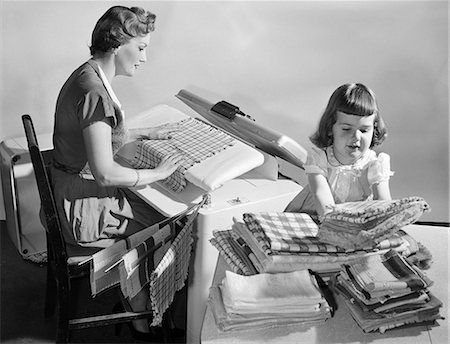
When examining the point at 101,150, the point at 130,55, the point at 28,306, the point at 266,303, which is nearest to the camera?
the point at 266,303

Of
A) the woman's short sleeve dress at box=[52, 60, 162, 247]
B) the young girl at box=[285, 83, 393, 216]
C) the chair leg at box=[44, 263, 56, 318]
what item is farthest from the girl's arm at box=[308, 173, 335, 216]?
the chair leg at box=[44, 263, 56, 318]

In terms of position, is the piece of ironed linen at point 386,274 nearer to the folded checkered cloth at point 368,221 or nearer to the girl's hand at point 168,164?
the folded checkered cloth at point 368,221

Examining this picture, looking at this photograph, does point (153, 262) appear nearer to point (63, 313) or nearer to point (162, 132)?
point (63, 313)

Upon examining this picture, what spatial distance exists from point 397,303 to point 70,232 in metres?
1.38

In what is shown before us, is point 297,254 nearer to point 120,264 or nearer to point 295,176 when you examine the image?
point 120,264

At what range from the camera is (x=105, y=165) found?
10.2 feet

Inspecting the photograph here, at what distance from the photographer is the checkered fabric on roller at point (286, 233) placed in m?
2.64

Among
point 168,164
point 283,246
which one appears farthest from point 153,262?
point 283,246

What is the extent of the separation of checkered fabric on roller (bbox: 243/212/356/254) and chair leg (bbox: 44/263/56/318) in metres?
1.19

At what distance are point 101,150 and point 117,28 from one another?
0.52 metres

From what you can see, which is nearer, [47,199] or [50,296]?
[47,199]

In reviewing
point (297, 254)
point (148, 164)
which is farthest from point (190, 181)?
point (297, 254)

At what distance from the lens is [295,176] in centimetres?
461

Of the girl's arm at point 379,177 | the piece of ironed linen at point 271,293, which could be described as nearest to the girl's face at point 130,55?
the girl's arm at point 379,177
